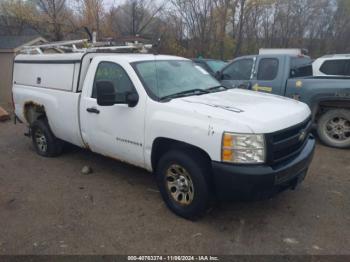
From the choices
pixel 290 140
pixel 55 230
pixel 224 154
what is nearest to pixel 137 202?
pixel 55 230

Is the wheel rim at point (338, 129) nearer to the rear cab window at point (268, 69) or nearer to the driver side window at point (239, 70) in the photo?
the rear cab window at point (268, 69)

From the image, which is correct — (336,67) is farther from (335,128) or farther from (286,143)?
(286,143)

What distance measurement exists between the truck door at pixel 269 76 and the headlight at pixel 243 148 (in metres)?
3.92

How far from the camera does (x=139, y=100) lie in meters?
3.91

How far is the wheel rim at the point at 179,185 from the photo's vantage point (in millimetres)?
3600

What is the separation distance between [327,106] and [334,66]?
3425 millimetres

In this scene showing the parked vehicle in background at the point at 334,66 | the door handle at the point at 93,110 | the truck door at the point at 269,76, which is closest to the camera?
the door handle at the point at 93,110

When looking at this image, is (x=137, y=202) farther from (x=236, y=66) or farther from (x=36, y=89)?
(x=236, y=66)

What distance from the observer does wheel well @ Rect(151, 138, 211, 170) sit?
3442 millimetres

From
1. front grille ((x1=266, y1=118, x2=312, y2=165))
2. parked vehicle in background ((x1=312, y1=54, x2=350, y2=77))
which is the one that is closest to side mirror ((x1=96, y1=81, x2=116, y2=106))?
front grille ((x1=266, y1=118, x2=312, y2=165))

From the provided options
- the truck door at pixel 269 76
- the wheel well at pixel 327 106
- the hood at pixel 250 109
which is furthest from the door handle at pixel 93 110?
the wheel well at pixel 327 106

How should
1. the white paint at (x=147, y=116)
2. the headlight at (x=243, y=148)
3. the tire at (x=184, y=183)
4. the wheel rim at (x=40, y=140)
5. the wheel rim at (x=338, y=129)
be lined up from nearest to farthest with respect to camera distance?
the headlight at (x=243, y=148) → the white paint at (x=147, y=116) → the tire at (x=184, y=183) → the wheel rim at (x=40, y=140) → the wheel rim at (x=338, y=129)

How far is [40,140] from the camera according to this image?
20.0ft

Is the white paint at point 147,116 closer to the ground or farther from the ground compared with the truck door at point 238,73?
closer to the ground
